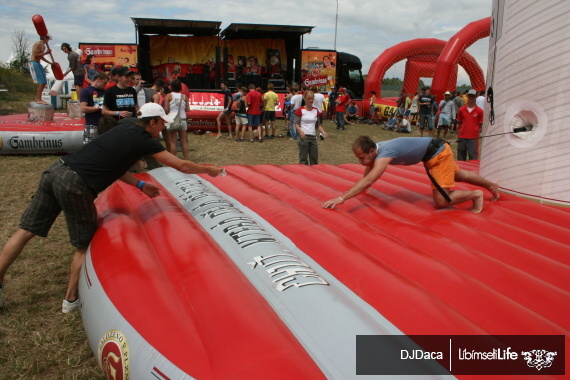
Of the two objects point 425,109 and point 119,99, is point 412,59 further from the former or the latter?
point 119,99

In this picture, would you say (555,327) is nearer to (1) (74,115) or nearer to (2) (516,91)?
(2) (516,91)

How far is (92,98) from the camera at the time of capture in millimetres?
5664

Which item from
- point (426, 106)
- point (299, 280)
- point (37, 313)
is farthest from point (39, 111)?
point (426, 106)

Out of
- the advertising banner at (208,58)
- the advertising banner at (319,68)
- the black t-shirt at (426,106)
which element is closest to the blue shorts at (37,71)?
the advertising banner at (208,58)

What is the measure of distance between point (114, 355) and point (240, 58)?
60.7 ft

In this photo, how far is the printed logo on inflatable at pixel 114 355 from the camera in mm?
1969

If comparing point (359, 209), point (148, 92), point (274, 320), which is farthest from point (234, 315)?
point (148, 92)

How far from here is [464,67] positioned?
17891mm

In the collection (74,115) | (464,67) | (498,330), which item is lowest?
(498,330)

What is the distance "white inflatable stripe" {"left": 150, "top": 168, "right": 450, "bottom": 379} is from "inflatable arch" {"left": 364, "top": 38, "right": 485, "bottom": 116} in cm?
1538

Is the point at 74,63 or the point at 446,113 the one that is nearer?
the point at 74,63

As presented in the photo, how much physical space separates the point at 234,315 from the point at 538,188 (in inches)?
125

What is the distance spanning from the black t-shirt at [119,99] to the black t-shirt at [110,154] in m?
2.83

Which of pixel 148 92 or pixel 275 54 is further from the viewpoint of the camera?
pixel 275 54
